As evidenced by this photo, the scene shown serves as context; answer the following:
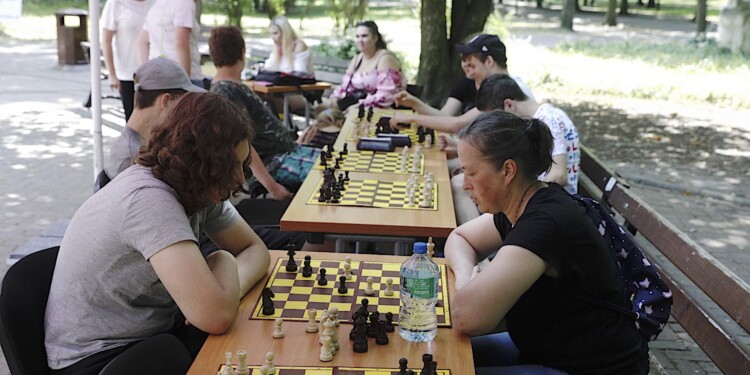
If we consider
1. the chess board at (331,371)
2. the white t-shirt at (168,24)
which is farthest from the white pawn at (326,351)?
the white t-shirt at (168,24)

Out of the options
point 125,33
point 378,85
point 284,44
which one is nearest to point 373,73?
point 378,85

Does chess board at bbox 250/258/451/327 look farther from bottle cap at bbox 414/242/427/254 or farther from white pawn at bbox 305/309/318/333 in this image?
bottle cap at bbox 414/242/427/254

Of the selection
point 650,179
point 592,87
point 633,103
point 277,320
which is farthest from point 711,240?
point 592,87

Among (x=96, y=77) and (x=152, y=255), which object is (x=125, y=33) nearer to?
(x=96, y=77)

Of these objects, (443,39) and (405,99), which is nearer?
(405,99)

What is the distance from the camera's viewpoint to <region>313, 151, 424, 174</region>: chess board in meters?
4.78

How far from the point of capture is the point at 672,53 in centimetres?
2066

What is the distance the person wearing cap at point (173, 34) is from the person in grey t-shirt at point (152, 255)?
3825mm

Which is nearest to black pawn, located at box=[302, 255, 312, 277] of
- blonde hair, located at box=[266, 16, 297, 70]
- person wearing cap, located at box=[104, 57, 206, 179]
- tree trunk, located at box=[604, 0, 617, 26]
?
person wearing cap, located at box=[104, 57, 206, 179]

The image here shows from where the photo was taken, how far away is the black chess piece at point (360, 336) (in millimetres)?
2338

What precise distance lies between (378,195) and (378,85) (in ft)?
12.5

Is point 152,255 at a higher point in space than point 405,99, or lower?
lower

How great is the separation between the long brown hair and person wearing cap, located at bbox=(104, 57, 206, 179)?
1278 mm

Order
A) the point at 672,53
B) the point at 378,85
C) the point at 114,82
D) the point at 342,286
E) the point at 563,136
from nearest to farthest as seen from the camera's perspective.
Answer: the point at 342,286 < the point at 563,136 < the point at 114,82 < the point at 378,85 < the point at 672,53
